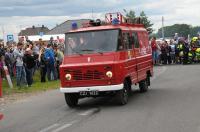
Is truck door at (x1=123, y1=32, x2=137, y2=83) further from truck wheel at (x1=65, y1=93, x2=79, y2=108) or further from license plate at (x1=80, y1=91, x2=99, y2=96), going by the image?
truck wheel at (x1=65, y1=93, x2=79, y2=108)

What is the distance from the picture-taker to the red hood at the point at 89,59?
1463 cm

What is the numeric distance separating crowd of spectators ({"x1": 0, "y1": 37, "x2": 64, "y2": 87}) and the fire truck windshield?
295 inches

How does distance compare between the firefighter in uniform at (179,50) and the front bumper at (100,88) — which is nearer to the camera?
the front bumper at (100,88)

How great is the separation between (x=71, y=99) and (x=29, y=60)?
28.1 feet

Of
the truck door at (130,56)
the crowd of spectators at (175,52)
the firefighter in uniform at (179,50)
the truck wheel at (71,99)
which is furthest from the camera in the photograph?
the firefighter in uniform at (179,50)

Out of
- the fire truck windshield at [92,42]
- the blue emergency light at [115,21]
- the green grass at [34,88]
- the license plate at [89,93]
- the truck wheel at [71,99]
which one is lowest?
the green grass at [34,88]

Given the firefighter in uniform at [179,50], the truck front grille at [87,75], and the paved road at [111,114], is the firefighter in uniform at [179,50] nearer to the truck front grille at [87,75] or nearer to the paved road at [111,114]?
Result: the paved road at [111,114]

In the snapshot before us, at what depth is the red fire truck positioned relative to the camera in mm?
14414

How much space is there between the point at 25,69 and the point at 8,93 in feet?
9.05

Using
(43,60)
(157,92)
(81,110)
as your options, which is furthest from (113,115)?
(43,60)

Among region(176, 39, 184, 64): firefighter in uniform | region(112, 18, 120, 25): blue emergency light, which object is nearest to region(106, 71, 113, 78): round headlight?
region(112, 18, 120, 25): blue emergency light

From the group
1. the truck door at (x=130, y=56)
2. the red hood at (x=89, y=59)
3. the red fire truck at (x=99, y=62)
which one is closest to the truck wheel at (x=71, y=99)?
the red fire truck at (x=99, y=62)

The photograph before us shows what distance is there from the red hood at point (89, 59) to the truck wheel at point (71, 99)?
0.93 m

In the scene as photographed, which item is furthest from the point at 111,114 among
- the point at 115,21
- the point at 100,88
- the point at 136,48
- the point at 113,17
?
the point at 113,17
